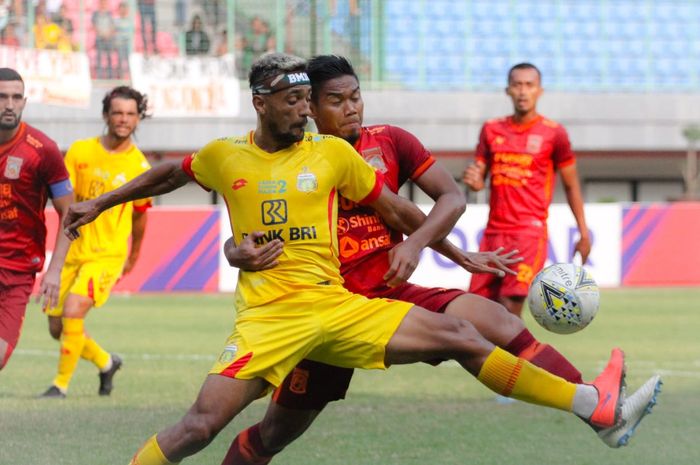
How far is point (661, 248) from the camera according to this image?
22.2 meters

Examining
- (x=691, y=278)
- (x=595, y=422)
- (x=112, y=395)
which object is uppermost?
(x=595, y=422)

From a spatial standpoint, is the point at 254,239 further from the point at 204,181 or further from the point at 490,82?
the point at 490,82

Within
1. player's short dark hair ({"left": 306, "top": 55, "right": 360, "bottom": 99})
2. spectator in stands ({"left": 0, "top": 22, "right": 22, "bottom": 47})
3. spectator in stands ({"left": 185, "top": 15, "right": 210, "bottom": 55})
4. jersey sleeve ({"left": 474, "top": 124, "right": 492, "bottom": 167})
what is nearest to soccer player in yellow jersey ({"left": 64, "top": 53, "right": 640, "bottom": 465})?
player's short dark hair ({"left": 306, "top": 55, "right": 360, "bottom": 99})

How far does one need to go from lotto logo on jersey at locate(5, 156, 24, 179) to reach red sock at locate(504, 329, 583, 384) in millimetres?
3379

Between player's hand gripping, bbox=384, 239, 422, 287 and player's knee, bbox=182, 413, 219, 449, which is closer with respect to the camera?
player's knee, bbox=182, 413, 219, 449

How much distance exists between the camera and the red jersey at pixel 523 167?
9.67m

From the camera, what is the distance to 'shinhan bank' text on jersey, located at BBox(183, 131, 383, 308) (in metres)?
5.27

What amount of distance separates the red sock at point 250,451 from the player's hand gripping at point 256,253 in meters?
0.99

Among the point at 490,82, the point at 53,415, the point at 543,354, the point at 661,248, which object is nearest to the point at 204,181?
the point at 543,354

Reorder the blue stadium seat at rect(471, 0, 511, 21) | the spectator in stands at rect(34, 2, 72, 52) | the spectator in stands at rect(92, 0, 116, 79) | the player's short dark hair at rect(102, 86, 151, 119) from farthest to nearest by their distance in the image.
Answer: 1. the blue stadium seat at rect(471, 0, 511, 21)
2. the spectator in stands at rect(92, 0, 116, 79)
3. the spectator in stands at rect(34, 2, 72, 52)
4. the player's short dark hair at rect(102, 86, 151, 119)

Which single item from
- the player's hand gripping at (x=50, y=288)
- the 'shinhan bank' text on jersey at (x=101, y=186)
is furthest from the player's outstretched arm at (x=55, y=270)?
the 'shinhan bank' text on jersey at (x=101, y=186)

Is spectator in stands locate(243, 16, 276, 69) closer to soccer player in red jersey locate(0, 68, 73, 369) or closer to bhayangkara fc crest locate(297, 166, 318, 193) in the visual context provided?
soccer player in red jersey locate(0, 68, 73, 369)

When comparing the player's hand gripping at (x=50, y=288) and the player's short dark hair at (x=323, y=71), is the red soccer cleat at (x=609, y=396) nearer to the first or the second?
the player's short dark hair at (x=323, y=71)

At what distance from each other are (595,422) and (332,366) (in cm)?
122
